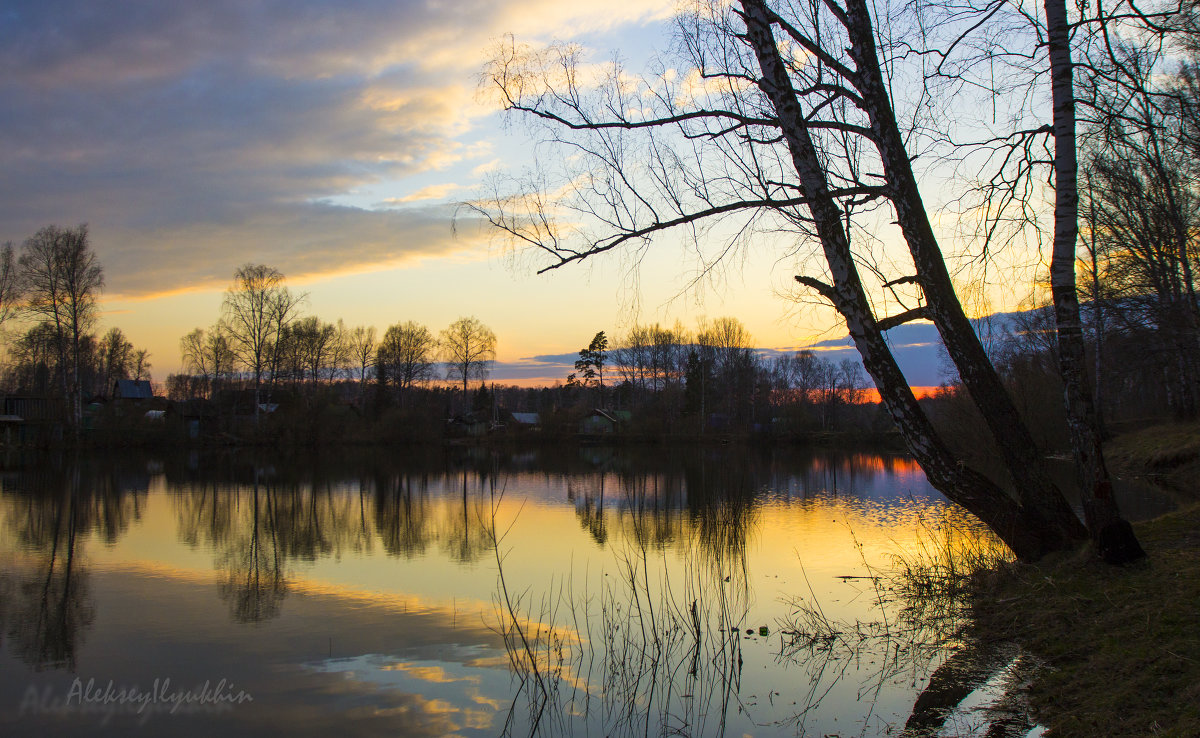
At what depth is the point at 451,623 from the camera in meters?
7.99

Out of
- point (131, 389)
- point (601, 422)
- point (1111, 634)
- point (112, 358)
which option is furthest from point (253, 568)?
point (112, 358)

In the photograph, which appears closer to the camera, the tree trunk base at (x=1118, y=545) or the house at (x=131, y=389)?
the tree trunk base at (x=1118, y=545)

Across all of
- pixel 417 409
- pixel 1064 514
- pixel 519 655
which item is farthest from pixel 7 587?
pixel 417 409

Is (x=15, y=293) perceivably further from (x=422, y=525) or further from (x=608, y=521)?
(x=608, y=521)

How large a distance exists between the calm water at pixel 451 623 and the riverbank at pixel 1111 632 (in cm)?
90

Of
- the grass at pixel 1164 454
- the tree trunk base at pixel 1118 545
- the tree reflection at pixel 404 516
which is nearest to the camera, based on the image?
the tree trunk base at pixel 1118 545

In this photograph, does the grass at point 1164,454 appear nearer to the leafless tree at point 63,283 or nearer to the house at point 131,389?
the leafless tree at point 63,283

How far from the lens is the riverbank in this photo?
3857mm

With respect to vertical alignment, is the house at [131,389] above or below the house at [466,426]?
above

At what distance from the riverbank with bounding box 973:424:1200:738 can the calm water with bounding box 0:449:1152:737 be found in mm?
899

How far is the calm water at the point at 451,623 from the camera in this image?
5438 mm

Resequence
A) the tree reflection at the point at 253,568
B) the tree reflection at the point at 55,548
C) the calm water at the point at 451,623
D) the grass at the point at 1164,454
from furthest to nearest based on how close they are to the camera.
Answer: the grass at the point at 1164,454 → the tree reflection at the point at 253,568 → the tree reflection at the point at 55,548 → the calm water at the point at 451,623

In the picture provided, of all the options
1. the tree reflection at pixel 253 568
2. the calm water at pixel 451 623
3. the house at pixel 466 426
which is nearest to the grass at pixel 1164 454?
the calm water at pixel 451 623

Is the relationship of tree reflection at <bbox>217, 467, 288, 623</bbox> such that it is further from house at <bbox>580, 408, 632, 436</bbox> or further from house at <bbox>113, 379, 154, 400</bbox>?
house at <bbox>113, 379, 154, 400</bbox>
